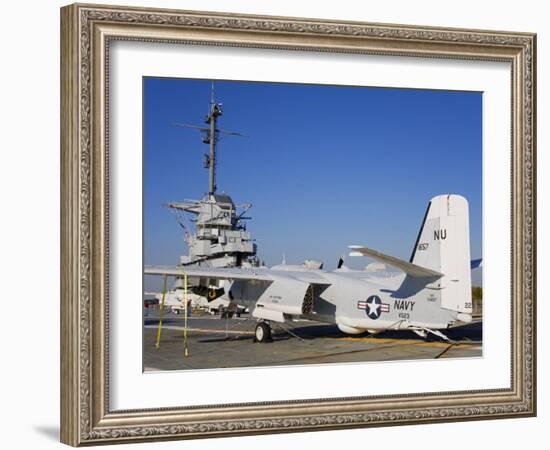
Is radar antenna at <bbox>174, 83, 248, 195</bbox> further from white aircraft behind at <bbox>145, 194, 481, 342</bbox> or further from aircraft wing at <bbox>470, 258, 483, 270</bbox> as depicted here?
aircraft wing at <bbox>470, 258, 483, 270</bbox>

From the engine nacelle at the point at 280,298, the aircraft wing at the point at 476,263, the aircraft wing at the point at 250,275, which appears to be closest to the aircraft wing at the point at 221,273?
the aircraft wing at the point at 250,275

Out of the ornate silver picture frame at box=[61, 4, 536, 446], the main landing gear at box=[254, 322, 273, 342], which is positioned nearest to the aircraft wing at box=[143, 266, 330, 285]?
the main landing gear at box=[254, 322, 273, 342]

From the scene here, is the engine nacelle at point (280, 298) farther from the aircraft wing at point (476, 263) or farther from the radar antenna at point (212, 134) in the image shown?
the aircraft wing at point (476, 263)

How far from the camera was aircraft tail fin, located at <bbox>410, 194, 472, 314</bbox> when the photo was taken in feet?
28.5

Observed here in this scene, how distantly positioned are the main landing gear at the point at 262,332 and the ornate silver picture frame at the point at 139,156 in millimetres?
647

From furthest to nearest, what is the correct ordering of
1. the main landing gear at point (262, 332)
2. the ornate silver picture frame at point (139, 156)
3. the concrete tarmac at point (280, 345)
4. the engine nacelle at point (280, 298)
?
the engine nacelle at point (280, 298) → the main landing gear at point (262, 332) → the concrete tarmac at point (280, 345) → the ornate silver picture frame at point (139, 156)

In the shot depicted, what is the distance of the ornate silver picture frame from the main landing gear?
2.12ft

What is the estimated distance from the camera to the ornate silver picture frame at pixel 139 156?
281 inches

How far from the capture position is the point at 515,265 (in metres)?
8.70

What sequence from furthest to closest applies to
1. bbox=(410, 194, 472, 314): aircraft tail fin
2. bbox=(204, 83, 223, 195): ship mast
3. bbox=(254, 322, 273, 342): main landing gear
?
bbox=(410, 194, 472, 314): aircraft tail fin < bbox=(254, 322, 273, 342): main landing gear < bbox=(204, 83, 223, 195): ship mast

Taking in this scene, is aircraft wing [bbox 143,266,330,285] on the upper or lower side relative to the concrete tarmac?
upper

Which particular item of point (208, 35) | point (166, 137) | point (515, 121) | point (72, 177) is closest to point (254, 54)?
point (208, 35)

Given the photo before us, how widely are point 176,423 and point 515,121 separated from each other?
4.01 metres

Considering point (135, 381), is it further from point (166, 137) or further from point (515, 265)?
point (515, 265)
